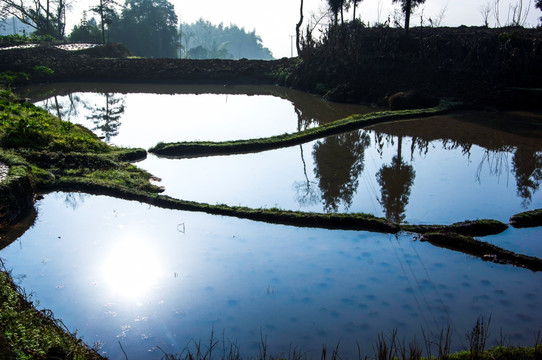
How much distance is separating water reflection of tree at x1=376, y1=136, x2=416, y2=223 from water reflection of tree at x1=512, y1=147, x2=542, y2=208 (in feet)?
7.42

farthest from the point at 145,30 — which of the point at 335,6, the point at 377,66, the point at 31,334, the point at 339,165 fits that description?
the point at 31,334

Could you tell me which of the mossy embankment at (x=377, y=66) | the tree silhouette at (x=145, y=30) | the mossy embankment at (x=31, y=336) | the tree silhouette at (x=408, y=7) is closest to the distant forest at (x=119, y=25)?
the tree silhouette at (x=145, y=30)

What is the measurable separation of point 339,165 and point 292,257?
15.9ft

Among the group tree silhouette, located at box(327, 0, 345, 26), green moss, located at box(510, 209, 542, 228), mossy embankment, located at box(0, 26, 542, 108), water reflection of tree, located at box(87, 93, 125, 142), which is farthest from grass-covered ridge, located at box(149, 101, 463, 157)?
tree silhouette, located at box(327, 0, 345, 26)

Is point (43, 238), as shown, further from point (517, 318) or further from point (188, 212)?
point (517, 318)

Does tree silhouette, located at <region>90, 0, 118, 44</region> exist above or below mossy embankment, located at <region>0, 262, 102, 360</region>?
above

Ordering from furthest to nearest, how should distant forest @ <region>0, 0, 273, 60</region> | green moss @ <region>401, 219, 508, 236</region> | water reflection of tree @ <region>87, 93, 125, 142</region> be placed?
distant forest @ <region>0, 0, 273, 60</region>, water reflection of tree @ <region>87, 93, 125, 142</region>, green moss @ <region>401, 219, 508, 236</region>

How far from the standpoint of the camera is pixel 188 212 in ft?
27.3

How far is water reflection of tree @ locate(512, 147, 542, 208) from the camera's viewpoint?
908 centimetres

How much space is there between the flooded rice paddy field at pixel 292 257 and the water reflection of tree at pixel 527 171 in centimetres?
6

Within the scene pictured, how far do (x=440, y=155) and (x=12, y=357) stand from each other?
11003mm

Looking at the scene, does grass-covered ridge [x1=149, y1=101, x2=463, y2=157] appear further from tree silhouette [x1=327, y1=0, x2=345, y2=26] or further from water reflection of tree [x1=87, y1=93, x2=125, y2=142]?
tree silhouette [x1=327, y1=0, x2=345, y2=26]

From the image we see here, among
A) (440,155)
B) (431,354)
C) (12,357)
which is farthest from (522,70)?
(12,357)

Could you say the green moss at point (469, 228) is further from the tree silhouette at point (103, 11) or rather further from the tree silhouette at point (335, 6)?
the tree silhouette at point (103, 11)
